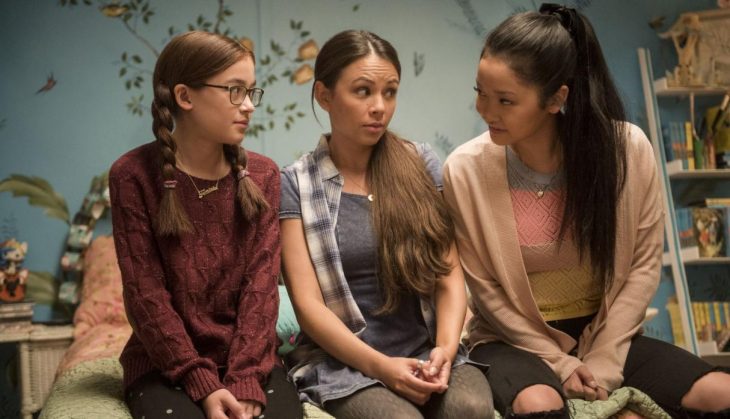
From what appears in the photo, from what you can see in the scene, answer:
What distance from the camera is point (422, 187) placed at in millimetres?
1842

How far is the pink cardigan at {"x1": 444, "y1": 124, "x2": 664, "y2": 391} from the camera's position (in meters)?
1.73

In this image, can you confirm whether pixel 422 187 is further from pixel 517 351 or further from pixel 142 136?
pixel 142 136

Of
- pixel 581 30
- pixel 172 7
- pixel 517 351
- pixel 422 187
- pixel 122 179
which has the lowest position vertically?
pixel 517 351

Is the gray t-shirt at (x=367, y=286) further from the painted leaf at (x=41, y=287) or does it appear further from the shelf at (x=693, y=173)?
the shelf at (x=693, y=173)

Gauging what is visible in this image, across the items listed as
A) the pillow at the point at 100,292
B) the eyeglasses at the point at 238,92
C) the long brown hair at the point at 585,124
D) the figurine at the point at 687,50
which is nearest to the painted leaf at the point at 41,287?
the pillow at the point at 100,292

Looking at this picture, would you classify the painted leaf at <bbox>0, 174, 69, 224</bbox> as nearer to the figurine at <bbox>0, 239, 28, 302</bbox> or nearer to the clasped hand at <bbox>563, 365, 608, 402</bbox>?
→ the figurine at <bbox>0, 239, 28, 302</bbox>

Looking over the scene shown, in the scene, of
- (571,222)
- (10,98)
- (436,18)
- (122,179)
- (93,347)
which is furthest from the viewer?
(436,18)

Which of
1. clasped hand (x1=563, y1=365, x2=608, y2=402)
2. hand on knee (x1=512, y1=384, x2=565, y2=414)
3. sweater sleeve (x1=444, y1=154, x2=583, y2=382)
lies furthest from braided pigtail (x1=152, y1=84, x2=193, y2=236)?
clasped hand (x1=563, y1=365, x2=608, y2=402)

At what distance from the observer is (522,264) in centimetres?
175

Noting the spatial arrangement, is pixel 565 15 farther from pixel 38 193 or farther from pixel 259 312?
pixel 38 193

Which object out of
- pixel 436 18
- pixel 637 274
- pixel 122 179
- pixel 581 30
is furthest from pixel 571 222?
pixel 436 18

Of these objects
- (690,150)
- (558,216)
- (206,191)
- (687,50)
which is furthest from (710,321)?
(206,191)

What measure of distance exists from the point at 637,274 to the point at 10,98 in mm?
2557

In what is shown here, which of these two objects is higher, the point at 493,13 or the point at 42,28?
the point at 42,28
